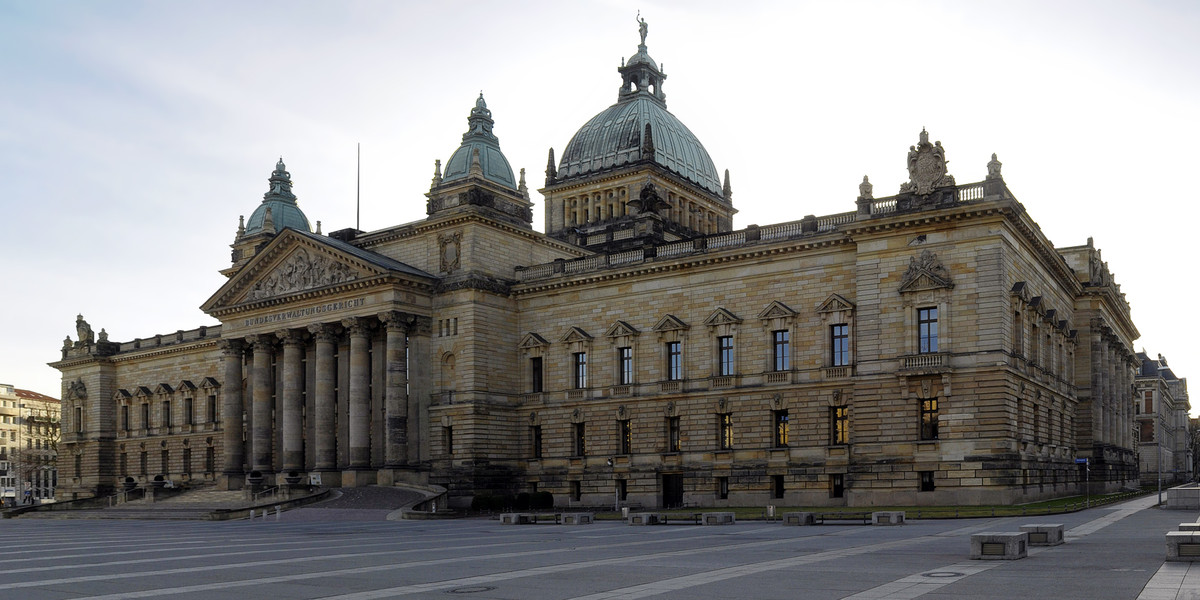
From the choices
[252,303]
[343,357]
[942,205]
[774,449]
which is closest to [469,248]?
[343,357]

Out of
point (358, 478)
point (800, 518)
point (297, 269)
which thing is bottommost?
point (358, 478)

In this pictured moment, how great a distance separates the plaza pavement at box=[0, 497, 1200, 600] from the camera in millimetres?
19719

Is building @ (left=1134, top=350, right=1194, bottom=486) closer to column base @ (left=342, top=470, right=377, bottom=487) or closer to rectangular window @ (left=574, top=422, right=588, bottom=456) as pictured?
rectangular window @ (left=574, top=422, right=588, bottom=456)

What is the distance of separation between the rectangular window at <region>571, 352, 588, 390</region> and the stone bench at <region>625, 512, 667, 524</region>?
24973mm

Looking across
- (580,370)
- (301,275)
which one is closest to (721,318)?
(580,370)

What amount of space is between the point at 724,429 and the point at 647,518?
21602 millimetres

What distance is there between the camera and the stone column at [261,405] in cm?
7900

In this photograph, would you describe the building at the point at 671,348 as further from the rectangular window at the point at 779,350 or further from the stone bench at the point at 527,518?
the stone bench at the point at 527,518

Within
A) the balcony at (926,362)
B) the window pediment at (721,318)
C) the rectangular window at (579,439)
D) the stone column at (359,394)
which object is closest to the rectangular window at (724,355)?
the window pediment at (721,318)

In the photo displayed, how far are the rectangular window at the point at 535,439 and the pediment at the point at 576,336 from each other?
6358mm

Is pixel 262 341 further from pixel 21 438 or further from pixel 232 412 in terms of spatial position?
pixel 21 438


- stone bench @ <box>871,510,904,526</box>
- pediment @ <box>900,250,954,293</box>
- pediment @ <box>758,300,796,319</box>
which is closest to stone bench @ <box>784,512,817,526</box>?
stone bench @ <box>871,510,904,526</box>

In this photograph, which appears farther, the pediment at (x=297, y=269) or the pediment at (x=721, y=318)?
the pediment at (x=297, y=269)

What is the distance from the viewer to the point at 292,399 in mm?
77375
